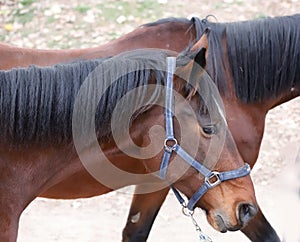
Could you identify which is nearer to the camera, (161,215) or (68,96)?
(68,96)

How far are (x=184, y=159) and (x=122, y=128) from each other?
0.83ft

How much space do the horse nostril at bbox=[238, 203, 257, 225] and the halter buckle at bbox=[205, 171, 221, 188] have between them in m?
0.13

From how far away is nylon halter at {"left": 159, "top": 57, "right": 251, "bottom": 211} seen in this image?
2529 millimetres

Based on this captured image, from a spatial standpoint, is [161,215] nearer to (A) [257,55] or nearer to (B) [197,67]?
(A) [257,55]

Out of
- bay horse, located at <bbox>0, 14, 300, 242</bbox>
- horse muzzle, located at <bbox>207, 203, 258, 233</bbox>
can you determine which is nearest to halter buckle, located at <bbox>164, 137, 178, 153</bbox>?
horse muzzle, located at <bbox>207, 203, 258, 233</bbox>

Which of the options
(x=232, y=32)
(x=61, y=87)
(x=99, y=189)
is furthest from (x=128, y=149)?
(x=232, y=32)

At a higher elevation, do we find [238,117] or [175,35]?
[175,35]

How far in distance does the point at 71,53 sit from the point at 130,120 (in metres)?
1.09

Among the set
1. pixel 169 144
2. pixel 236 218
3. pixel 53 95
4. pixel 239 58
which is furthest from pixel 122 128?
pixel 239 58

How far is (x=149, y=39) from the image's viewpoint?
11.8ft

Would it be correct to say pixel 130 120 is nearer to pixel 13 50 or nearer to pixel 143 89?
pixel 143 89

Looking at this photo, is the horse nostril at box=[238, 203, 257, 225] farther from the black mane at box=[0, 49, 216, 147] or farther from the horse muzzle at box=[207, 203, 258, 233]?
the black mane at box=[0, 49, 216, 147]

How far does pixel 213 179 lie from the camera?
2.63 metres

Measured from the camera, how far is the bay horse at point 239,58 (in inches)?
137
